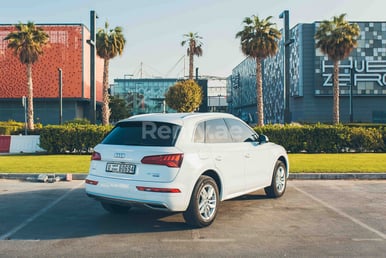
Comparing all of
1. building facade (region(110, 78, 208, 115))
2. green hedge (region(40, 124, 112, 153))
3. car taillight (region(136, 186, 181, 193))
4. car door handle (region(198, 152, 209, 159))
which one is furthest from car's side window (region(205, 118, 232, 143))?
building facade (region(110, 78, 208, 115))

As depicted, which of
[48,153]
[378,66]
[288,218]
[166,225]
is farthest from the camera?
[378,66]

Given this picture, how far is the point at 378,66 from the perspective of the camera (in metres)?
48.2

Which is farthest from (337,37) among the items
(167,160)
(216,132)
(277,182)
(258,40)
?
(167,160)

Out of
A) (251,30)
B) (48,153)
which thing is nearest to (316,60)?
(251,30)

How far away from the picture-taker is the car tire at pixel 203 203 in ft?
18.3

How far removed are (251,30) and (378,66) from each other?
2695 centimetres

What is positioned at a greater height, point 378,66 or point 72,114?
point 378,66

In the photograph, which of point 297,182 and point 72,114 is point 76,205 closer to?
point 297,182

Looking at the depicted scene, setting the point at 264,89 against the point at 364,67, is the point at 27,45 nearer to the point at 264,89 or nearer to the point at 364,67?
the point at 364,67

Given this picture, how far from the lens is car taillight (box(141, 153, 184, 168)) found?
535 cm

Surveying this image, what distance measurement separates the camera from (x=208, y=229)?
5.71 metres

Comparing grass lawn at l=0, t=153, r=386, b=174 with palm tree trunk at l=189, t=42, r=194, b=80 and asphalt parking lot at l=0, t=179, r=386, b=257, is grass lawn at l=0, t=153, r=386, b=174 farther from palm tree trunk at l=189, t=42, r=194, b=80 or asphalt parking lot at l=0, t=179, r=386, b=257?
palm tree trunk at l=189, t=42, r=194, b=80

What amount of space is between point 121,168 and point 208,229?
1.56 metres

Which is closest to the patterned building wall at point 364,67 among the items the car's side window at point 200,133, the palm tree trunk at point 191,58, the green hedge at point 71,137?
the palm tree trunk at point 191,58
